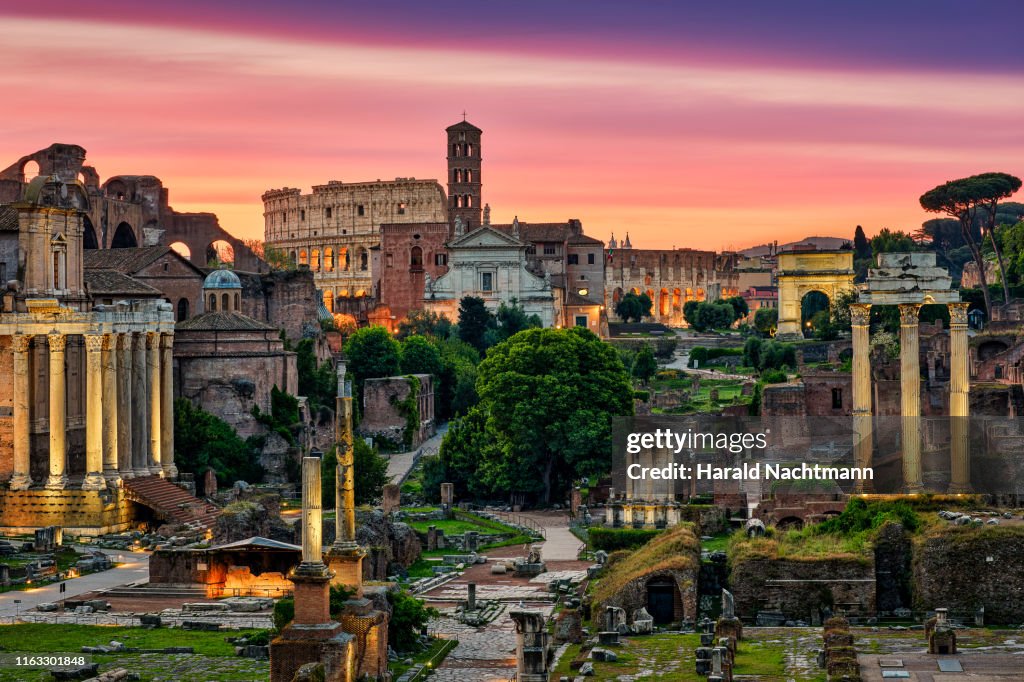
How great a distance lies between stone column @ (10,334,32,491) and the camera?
180 ft

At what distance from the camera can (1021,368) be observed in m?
A: 68.6

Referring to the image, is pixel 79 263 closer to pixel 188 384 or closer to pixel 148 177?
pixel 188 384

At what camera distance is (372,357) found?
90188 millimetres

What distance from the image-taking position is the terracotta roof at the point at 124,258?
72.4 m

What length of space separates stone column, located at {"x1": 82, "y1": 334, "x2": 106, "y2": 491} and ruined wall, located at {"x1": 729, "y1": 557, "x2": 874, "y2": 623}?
22.8 meters

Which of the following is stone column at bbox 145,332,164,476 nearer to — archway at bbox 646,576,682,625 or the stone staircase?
the stone staircase

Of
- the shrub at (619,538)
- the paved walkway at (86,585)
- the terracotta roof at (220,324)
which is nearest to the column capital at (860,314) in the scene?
the shrub at (619,538)

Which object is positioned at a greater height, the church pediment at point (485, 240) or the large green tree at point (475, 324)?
the church pediment at point (485, 240)

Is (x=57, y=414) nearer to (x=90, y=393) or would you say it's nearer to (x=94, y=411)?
(x=94, y=411)

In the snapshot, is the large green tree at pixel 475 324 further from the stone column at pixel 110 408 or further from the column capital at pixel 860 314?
the column capital at pixel 860 314

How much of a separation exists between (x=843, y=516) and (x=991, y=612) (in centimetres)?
704

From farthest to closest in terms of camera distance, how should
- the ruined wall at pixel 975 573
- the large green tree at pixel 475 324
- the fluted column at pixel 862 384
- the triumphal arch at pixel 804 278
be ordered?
the large green tree at pixel 475 324 < the triumphal arch at pixel 804 278 < the fluted column at pixel 862 384 < the ruined wall at pixel 975 573

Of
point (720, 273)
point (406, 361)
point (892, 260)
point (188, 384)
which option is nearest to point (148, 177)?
point (406, 361)

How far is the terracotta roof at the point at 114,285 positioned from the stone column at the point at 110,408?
8.40 metres
